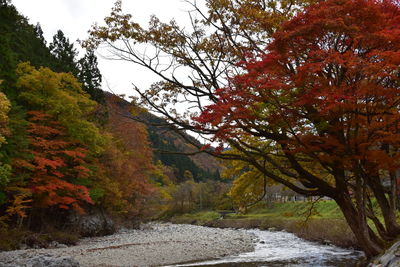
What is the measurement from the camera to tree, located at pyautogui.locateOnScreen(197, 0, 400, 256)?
7.21m

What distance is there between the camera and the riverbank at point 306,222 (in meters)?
19.7

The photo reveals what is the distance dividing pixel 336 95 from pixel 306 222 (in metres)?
9.98

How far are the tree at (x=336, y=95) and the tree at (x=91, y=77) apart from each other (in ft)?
101

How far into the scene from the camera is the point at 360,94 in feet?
22.9

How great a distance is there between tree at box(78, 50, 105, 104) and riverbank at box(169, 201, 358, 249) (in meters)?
21.8

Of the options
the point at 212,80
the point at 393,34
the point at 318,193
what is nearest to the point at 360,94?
the point at 393,34

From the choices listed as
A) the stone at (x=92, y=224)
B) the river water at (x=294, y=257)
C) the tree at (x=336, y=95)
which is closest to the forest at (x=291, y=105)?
the tree at (x=336, y=95)

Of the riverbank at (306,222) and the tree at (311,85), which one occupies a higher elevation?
the tree at (311,85)

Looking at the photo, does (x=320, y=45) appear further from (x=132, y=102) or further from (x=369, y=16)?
(x=132, y=102)

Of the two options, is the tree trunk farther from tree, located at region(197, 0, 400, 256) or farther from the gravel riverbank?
the gravel riverbank

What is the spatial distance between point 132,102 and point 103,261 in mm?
7321

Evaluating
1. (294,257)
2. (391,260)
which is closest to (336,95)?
(391,260)

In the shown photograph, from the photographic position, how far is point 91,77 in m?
38.8

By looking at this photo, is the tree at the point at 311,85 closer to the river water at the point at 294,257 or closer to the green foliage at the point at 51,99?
the river water at the point at 294,257
